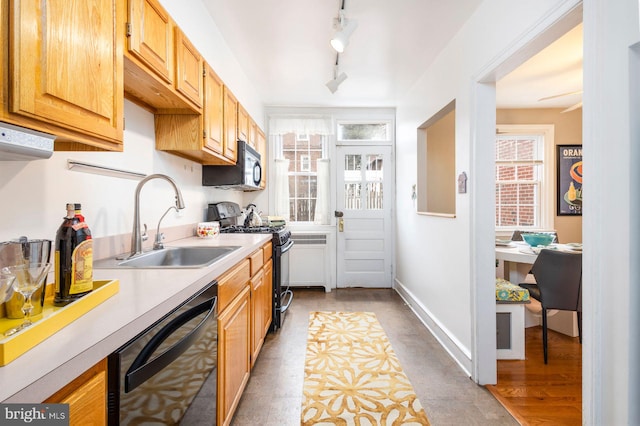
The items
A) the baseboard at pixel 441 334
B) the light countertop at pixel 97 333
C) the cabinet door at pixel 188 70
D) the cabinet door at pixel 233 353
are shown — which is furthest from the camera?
the baseboard at pixel 441 334

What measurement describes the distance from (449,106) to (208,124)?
1993 mm

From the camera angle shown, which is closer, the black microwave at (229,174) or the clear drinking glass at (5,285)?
the clear drinking glass at (5,285)

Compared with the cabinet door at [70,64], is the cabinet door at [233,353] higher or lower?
lower

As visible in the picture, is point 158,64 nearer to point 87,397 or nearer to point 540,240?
point 87,397

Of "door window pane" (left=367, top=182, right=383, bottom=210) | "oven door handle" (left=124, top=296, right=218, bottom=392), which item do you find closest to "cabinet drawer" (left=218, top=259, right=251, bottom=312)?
"oven door handle" (left=124, top=296, right=218, bottom=392)

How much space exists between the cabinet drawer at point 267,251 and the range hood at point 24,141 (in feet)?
5.43

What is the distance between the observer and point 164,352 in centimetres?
86

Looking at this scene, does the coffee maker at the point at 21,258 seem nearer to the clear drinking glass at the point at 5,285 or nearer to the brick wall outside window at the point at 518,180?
the clear drinking glass at the point at 5,285

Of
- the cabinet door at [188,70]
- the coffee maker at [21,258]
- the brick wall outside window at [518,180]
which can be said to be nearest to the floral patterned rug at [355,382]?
the coffee maker at [21,258]

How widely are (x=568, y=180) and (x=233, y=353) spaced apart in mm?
4848

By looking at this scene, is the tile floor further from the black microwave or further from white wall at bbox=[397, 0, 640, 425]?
the black microwave

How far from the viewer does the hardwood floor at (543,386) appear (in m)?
1.67

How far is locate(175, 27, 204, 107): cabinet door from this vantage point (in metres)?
1.59

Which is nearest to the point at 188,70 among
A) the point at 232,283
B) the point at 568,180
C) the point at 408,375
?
the point at 232,283
